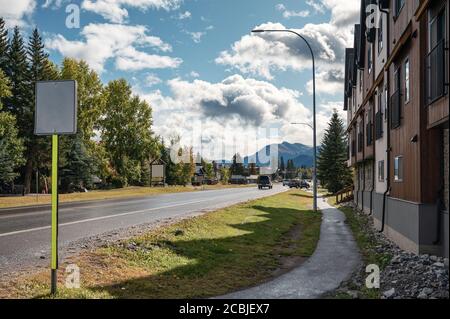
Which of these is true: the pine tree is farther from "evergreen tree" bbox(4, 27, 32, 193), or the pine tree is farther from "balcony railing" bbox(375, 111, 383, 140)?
"balcony railing" bbox(375, 111, 383, 140)

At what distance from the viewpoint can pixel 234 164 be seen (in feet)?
530

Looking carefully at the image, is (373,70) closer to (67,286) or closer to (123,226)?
(123,226)

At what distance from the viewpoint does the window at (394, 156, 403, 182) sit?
14086 mm

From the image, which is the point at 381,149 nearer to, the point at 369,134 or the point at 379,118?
the point at 379,118

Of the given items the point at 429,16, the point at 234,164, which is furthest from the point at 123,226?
the point at 234,164

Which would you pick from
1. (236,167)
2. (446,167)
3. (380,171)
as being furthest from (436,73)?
(236,167)

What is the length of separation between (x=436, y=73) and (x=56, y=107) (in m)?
7.54

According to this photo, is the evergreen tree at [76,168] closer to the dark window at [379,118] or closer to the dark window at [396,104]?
the dark window at [379,118]

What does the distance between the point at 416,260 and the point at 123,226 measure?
9598 millimetres

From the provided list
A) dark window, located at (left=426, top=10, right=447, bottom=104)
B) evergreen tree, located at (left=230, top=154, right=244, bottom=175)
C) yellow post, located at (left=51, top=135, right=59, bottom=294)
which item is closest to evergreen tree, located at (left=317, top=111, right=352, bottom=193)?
dark window, located at (left=426, top=10, right=447, bottom=104)

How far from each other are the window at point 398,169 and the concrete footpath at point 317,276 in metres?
2.48

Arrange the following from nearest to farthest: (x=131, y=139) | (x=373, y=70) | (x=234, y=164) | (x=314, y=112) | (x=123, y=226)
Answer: (x=123, y=226), (x=373, y=70), (x=314, y=112), (x=131, y=139), (x=234, y=164)

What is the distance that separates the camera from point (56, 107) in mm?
6965

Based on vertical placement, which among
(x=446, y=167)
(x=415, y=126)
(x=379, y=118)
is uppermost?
(x=379, y=118)
